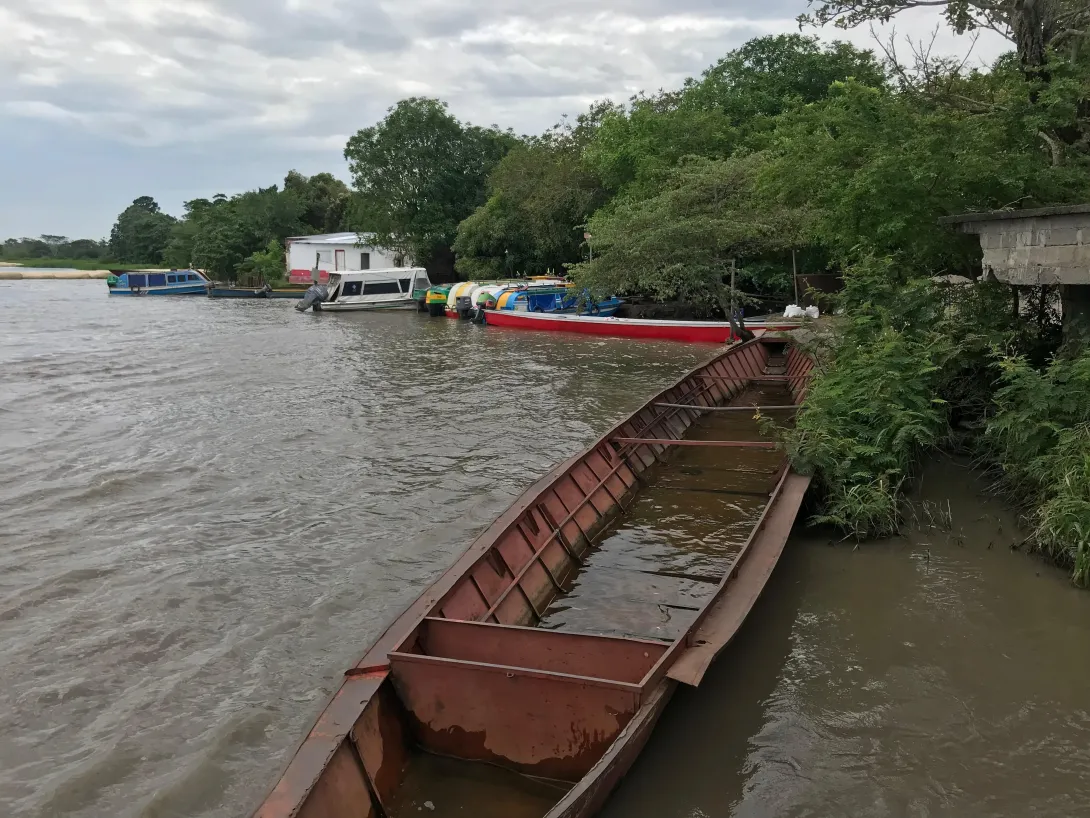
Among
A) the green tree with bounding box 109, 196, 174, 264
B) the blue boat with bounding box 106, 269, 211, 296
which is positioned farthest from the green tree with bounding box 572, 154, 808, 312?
the green tree with bounding box 109, 196, 174, 264

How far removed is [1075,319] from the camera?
855 cm

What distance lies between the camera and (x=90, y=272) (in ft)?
297

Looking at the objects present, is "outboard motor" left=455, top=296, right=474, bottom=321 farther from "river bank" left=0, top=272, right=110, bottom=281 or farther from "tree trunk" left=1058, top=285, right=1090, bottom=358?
"river bank" left=0, top=272, right=110, bottom=281

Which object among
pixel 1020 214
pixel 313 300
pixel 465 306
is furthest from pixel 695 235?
pixel 313 300

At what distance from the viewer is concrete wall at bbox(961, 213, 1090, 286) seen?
24.6ft

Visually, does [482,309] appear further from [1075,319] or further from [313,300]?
[1075,319]

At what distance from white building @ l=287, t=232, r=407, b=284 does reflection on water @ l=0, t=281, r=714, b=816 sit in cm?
3420

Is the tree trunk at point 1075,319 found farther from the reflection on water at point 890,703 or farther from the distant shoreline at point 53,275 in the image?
the distant shoreline at point 53,275

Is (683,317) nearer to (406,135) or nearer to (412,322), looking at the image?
(412,322)

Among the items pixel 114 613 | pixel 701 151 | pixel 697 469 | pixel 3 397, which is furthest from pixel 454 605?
pixel 701 151

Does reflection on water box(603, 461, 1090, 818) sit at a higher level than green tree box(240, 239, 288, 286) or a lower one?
lower

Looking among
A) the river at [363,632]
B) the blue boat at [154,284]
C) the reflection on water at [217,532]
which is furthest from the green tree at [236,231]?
the river at [363,632]

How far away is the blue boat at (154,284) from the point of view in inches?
1930

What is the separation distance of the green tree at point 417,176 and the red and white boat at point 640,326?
22.2 m
